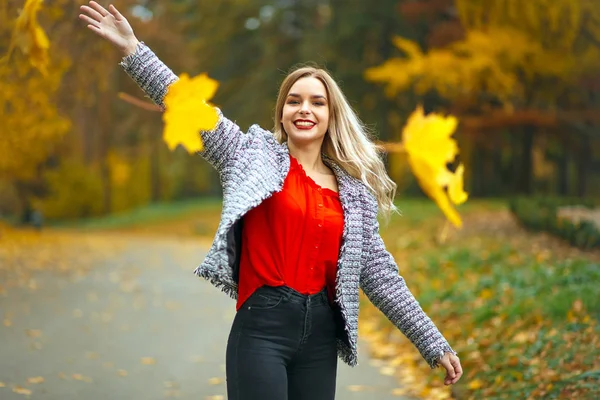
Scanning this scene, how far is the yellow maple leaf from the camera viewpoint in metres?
2.57

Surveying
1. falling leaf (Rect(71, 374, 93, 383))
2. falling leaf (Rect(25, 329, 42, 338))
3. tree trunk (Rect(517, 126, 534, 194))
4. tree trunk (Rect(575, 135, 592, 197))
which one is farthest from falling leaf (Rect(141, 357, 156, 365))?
tree trunk (Rect(575, 135, 592, 197))

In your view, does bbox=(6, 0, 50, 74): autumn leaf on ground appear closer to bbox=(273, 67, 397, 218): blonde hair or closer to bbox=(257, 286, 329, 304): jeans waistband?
bbox=(273, 67, 397, 218): blonde hair

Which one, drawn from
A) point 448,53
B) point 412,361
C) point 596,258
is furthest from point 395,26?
point 412,361

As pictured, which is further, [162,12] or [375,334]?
[162,12]

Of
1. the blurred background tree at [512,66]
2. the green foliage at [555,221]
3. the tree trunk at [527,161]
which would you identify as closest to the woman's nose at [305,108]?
the green foliage at [555,221]

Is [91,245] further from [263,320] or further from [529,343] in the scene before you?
[263,320]

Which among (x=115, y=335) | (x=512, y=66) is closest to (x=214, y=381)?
(x=115, y=335)

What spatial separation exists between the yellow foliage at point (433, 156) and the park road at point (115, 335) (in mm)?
3533

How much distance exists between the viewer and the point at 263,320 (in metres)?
2.90

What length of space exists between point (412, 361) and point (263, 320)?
457 cm

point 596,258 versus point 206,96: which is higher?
point 206,96

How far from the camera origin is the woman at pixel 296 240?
2895 mm

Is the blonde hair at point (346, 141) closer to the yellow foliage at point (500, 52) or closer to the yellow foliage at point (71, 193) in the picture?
the yellow foliage at point (500, 52)

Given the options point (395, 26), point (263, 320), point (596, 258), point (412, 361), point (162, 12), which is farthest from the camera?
point (162, 12)
